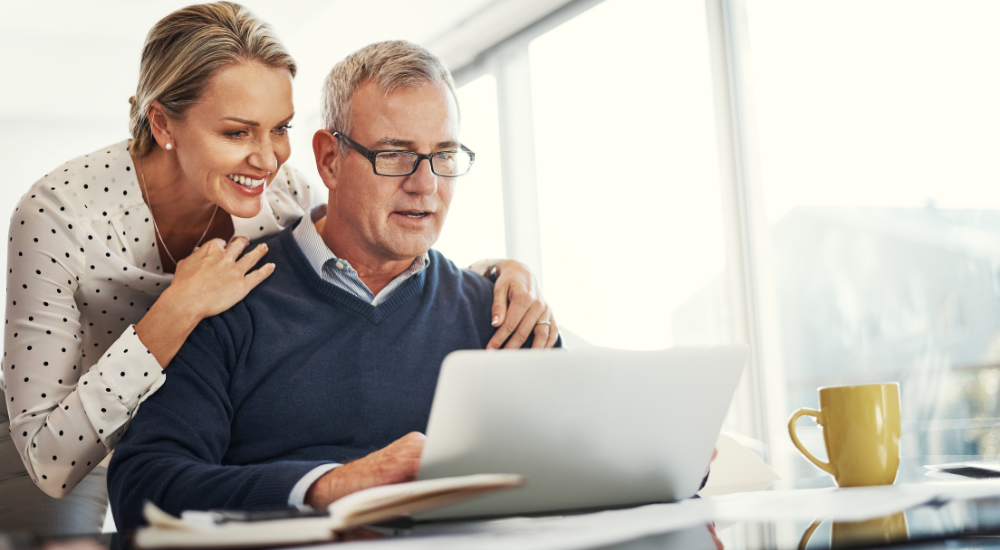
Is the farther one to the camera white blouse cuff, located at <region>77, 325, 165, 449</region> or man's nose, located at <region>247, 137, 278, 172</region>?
man's nose, located at <region>247, 137, 278, 172</region>

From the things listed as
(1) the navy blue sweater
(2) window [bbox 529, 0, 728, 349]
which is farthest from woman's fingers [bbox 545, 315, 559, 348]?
(2) window [bbox 529, 0, 728, 349]

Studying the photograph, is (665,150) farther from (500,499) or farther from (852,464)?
(500,499)

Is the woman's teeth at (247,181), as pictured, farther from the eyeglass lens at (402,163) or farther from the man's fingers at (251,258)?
the eyeglass lens at (402,163)

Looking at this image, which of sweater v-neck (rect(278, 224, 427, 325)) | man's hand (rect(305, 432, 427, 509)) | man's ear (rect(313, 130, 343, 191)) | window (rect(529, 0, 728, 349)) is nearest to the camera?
man's hand (rect(305, 432, 427, 509))

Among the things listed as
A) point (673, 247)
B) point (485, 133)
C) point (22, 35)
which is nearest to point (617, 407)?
point (673, 247)

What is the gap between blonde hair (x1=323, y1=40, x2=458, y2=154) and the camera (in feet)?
4.43

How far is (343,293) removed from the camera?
133 centimetres

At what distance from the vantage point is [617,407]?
68 cm

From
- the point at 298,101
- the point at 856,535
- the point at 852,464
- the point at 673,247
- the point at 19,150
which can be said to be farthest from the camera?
the point at 298,101

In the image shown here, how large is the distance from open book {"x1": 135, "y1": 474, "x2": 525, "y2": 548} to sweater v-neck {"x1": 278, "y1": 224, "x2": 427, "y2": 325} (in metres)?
0.74

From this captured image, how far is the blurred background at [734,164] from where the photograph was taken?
2412 mm

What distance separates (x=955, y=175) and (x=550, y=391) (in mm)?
2252

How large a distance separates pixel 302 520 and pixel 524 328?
856mm

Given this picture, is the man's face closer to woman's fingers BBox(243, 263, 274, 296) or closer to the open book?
woman's fingers BBox(243, 263, 274, 296)
